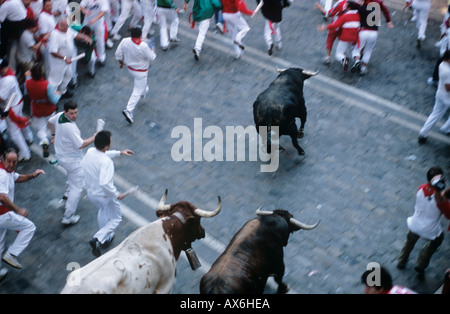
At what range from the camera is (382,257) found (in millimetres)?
8695

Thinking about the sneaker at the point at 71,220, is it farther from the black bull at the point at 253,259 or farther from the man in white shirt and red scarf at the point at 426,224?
the man in white shirt and red scarf at the point at 426,224

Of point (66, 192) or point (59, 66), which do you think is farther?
point (59, 66)

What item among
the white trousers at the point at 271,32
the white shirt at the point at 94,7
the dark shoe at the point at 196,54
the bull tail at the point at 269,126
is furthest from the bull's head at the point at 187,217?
the white trousers at the point at 271,32

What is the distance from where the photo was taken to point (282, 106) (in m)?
9.84

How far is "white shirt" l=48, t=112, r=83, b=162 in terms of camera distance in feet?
28.9

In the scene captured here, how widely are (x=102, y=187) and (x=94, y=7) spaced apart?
5.66 meters

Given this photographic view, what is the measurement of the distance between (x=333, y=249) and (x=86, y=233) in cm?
372

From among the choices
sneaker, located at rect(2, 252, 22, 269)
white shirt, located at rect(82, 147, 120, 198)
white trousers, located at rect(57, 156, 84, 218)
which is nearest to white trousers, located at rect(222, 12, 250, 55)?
white trousers, located at rect(57, 156, 84, 218)

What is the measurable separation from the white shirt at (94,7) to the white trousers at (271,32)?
341cm

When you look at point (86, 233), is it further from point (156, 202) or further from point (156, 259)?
point (156, 259)

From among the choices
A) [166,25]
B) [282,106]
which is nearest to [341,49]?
[282,106]

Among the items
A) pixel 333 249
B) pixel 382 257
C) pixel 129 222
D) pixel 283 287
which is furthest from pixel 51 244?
pixel 382 257

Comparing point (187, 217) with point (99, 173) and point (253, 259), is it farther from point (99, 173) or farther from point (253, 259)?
point (99, 173)

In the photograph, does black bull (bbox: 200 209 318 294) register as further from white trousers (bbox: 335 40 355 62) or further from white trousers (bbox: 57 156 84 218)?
white trousers (bbox: 335 40 355 62)
